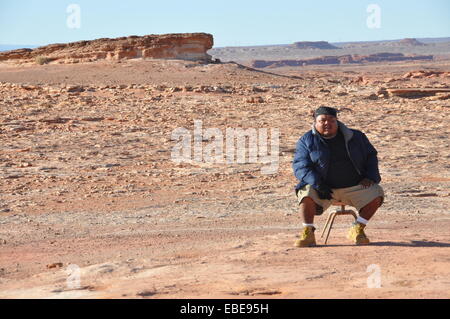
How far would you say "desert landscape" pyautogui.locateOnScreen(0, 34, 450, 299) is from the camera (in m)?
5.30

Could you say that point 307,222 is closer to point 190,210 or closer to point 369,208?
point 369,208

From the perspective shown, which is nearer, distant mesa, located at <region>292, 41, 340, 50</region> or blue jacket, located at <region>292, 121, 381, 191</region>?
blue jacket, located at <region>292, 121, 381, 191</region>

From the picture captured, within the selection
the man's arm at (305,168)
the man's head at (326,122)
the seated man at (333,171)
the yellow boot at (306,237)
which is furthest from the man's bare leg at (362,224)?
the man's head at (326,122)

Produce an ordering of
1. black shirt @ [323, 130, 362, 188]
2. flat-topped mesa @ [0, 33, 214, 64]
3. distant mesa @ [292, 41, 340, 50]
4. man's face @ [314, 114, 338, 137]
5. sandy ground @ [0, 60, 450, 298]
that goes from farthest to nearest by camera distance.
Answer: distant mesa @ [292, 41, 340, 50], flat-topped mesa @ [0, 33, 214, 64], black shirt @ [323, 130, 362, 188], man's face @ [314, 114, 338, 137], sandy ground @ [0, 60, 450, 298]

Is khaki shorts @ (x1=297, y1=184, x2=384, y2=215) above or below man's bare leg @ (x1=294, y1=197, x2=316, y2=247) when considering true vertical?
above

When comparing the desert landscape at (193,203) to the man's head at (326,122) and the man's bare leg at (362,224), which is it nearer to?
the man's bare leg at (362,224)

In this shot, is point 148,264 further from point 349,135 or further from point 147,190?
point 147,190

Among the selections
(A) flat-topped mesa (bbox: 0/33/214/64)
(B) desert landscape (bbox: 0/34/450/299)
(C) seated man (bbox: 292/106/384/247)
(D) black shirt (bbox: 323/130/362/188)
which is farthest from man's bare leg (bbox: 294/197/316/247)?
(A) flat-topped mesa (bbox: 0/33/214/64)

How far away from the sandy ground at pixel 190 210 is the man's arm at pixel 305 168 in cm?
52

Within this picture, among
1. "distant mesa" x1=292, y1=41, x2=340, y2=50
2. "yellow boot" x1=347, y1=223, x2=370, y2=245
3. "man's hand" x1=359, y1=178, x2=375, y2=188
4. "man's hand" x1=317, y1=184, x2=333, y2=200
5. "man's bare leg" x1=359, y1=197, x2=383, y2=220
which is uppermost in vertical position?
"distant mesa" x1=292, y1=41, x2=340, y2=50

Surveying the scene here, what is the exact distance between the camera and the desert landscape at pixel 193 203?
209 inches

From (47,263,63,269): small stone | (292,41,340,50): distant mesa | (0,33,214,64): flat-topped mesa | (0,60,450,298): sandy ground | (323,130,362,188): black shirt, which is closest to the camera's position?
(0,60,450,298): sandy ground

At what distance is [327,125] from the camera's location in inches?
241

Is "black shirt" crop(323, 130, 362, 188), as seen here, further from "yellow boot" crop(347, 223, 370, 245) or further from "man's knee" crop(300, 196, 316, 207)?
"yellow boot" crop(347, 223, 370, 245)
